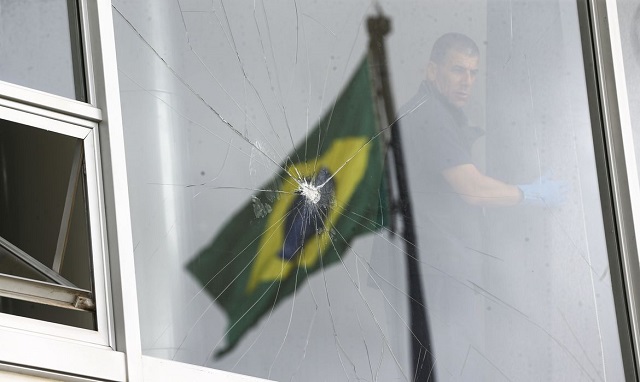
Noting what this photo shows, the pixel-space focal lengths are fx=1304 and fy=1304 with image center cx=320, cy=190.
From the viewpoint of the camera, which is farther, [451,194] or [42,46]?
[451,194]

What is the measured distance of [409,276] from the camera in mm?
3465

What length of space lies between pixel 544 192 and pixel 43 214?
5.30 feet

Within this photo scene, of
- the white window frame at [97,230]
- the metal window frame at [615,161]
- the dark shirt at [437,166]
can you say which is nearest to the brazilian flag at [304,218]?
the dark shirt at [437,166]

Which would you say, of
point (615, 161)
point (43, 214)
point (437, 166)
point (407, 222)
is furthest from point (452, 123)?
point (43, 214)

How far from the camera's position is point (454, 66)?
375cm

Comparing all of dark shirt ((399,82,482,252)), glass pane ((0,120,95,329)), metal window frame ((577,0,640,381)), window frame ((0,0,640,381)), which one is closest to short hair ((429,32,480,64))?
dark shirt ((399,82,482,252))

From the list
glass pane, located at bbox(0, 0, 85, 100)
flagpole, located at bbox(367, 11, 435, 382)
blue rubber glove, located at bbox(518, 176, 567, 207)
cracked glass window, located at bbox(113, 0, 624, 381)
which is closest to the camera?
glass pane, located at bbox(0, 0, 85, 100)

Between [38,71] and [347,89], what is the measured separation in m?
0.92

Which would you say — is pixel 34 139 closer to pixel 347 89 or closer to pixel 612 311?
pixel 347 89

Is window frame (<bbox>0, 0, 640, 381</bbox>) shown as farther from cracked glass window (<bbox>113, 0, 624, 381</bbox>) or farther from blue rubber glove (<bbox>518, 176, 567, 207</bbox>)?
blue rubber glove (<bbox>518, 176, 567, 207</bbox>)

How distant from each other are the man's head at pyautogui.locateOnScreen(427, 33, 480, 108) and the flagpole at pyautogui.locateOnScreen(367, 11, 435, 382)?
0.17 meters

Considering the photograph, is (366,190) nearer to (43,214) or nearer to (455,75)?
(455,75)

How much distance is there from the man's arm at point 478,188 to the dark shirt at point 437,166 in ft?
0.05

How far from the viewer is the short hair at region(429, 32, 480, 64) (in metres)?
3.69
